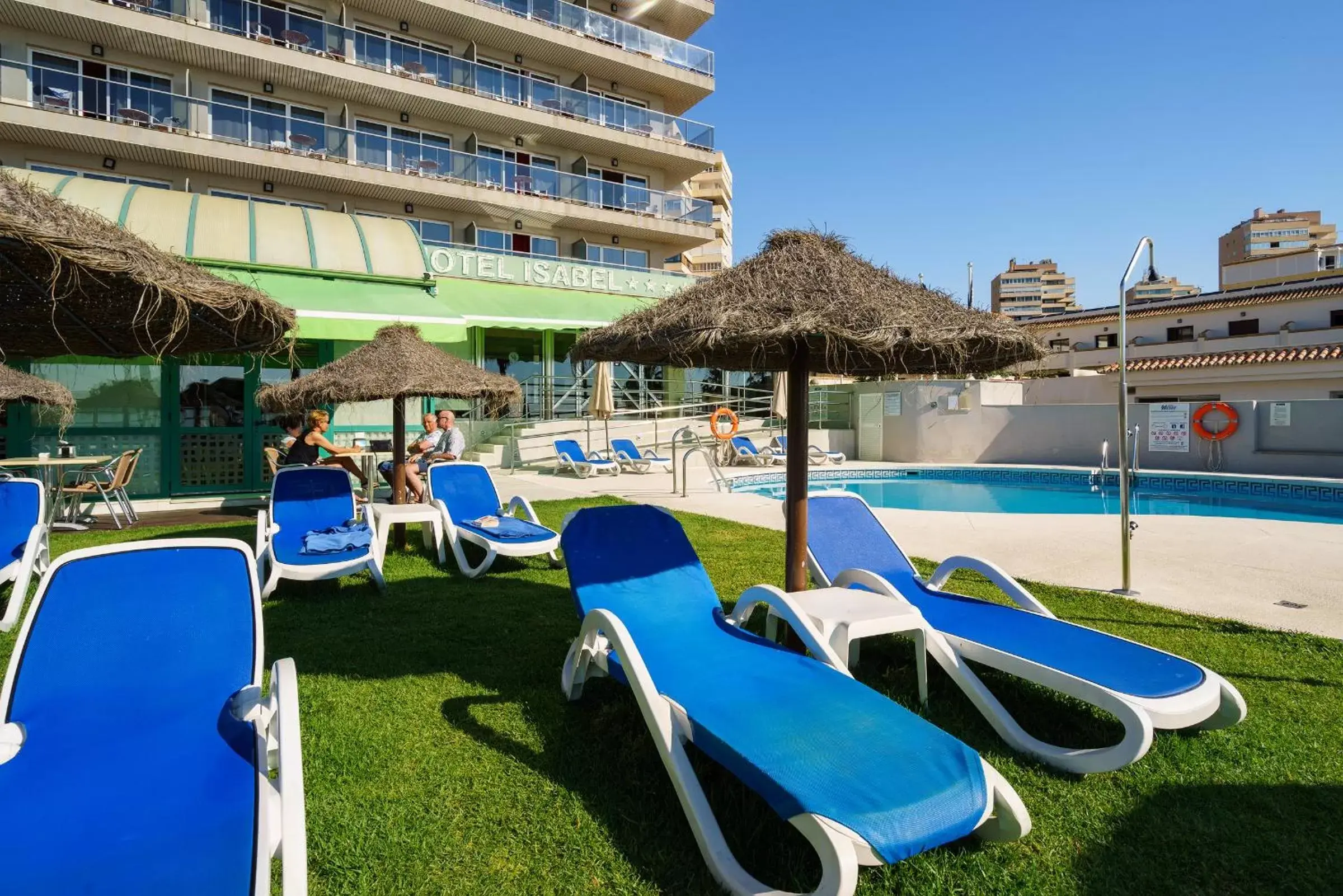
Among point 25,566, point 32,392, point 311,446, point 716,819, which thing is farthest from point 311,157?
point 716,819

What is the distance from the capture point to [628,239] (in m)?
29.4

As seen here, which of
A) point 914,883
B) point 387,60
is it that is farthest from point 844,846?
point 387,60

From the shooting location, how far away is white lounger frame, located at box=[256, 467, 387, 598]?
642cm

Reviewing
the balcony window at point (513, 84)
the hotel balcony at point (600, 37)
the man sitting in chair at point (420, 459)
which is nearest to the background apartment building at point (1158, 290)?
the man sitting in chair at point (420, 459)

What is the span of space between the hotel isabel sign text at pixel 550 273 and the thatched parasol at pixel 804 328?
15463 mm

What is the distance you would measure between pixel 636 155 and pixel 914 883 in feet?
99.3

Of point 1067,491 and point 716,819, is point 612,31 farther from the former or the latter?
point 716,819

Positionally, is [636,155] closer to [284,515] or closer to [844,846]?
[284,515]

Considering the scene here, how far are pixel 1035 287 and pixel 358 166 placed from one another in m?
171

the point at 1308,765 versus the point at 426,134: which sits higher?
the point at 426,134

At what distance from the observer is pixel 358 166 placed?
23.3 metres

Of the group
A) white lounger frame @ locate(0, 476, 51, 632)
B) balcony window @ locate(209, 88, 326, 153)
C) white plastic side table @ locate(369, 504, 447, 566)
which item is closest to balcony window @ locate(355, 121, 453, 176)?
balcony window @ locate(209, 88, 326, 153)

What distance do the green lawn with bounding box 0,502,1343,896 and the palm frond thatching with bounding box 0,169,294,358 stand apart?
2249mm

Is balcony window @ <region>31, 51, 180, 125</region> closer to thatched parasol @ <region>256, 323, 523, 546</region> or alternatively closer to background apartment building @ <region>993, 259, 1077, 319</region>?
thatched parasol @ <region>256, 323, 523, 546</region>
